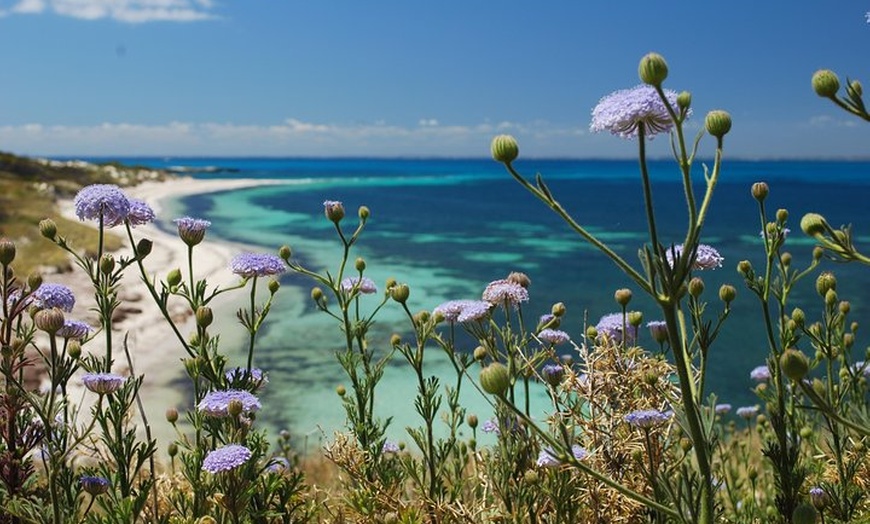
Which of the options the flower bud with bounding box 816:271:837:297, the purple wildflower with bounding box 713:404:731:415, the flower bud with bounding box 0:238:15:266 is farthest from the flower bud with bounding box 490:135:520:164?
the purple wildflower with bounding box 713:404:731:415

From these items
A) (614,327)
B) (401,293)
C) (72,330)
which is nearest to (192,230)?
(72,330)

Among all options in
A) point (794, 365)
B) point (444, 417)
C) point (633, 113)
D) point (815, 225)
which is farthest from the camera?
point (444, 417)

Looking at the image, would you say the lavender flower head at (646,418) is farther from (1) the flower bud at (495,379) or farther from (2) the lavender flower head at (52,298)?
(2) the lavender flower head at (52,298)

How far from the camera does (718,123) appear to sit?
1833mm

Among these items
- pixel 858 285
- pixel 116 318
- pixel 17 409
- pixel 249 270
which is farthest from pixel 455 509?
pixel 858 285

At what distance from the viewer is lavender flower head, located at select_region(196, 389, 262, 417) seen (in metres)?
2.39

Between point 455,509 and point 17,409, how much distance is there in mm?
1533

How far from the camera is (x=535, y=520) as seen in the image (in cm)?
267

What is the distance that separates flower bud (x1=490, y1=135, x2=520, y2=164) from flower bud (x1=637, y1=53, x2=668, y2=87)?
377 mm

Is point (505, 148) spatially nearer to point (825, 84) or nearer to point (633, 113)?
point (633, 113)

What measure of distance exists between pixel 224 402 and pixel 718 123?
1650mm

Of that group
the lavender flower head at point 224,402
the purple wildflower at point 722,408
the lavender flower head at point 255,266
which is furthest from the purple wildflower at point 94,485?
the purple wildflower at point 722,408

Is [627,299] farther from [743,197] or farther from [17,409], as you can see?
[743,197]

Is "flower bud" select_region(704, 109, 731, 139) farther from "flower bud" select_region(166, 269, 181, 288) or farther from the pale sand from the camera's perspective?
the pale sand
